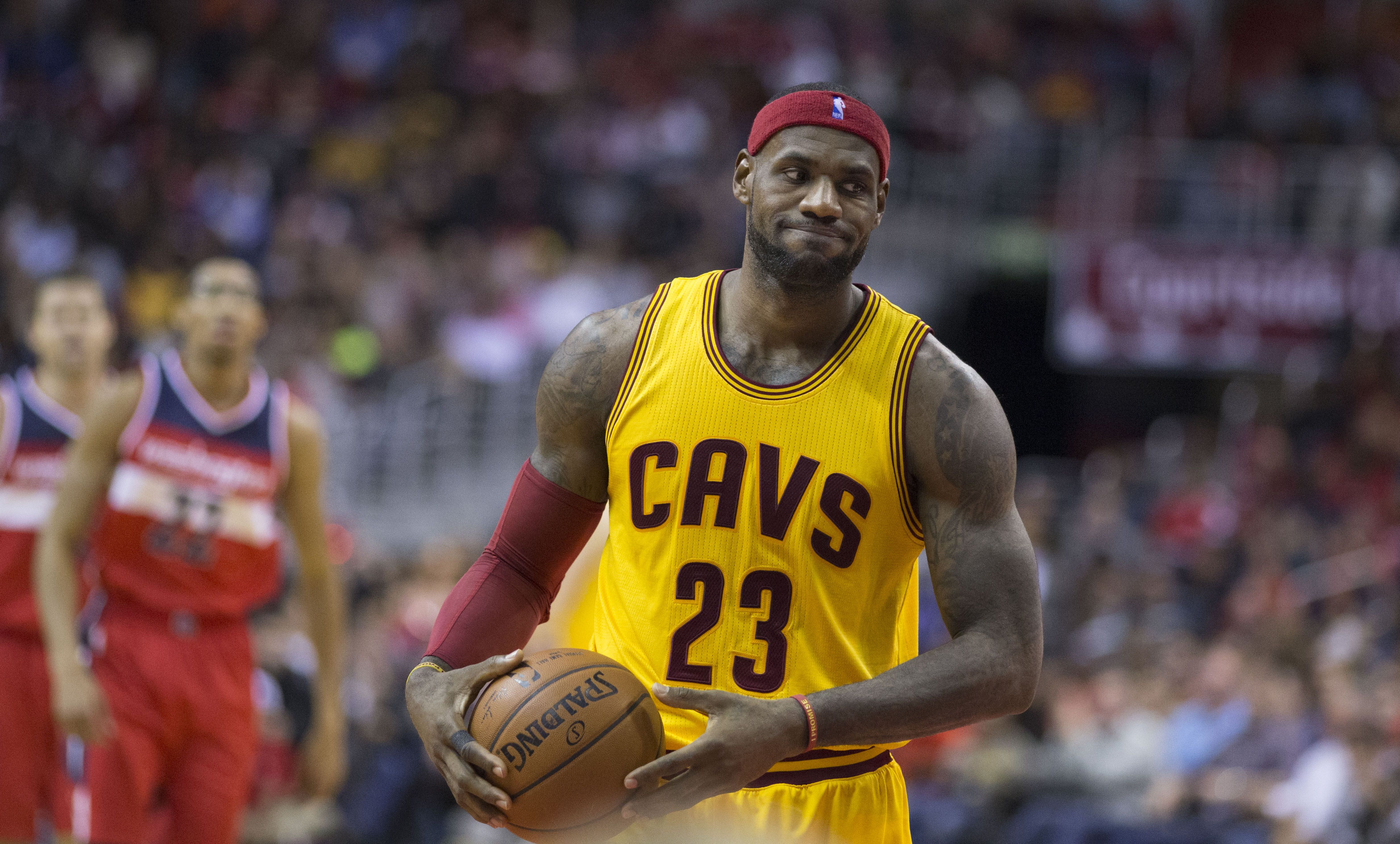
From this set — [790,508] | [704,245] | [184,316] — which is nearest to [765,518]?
[790,508]

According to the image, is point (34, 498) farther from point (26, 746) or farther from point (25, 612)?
point (26, 746)

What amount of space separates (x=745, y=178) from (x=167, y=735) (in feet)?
9.73

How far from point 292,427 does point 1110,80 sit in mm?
13979

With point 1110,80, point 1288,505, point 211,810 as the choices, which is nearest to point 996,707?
point 211,810

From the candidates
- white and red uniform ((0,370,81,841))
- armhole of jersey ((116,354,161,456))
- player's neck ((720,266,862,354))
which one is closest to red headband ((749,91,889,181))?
player's neck ((720,266,862,354))

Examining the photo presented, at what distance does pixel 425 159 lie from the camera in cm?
1480

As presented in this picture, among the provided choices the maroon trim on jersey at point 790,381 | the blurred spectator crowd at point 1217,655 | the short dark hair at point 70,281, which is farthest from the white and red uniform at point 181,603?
the blurred spectator crowd at point 1217,655

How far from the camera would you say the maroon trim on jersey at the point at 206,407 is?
17.2 ft

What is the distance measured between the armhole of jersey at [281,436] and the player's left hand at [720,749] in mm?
2994

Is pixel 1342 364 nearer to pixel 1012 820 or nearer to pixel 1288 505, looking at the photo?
pixel 1288 505

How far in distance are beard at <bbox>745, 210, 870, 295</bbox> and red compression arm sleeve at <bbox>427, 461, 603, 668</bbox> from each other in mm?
641

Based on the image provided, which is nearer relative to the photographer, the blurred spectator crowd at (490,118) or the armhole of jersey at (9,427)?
the armhole of jersey at (9,427)

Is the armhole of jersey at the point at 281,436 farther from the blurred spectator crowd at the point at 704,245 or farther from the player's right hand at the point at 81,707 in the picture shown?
the blurred spectator crowd at the point at 704,245

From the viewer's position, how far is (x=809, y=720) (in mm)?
2725
